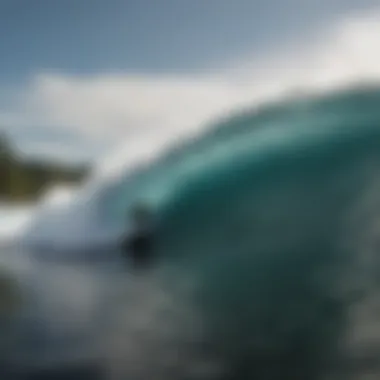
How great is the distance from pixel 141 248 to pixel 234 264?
12.7 inches

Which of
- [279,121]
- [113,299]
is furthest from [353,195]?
[113,299]

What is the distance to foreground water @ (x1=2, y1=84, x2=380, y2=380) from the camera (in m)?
1.97

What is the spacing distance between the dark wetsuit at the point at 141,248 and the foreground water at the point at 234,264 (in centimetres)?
4

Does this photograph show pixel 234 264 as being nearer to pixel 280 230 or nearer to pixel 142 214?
pixel 280 230

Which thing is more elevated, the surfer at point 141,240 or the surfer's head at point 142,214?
the surfer's head at point 142,214

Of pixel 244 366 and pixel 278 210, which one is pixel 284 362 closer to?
pixel 244 366

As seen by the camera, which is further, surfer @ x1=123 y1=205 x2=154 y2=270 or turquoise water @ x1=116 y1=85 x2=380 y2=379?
surfer @ x1=123 y1=205 x2=154 y2=270

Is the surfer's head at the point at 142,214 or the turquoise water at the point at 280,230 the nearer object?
the turquoise water at the point at 280,230

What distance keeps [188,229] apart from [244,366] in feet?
1.65

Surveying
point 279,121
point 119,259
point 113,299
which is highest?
point 279,121

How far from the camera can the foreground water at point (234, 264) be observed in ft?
6.48

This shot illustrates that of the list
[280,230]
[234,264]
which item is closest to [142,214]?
[234,264]

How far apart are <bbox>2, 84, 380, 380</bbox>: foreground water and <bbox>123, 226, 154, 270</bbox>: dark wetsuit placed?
1.4 inches

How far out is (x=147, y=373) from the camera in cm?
192
